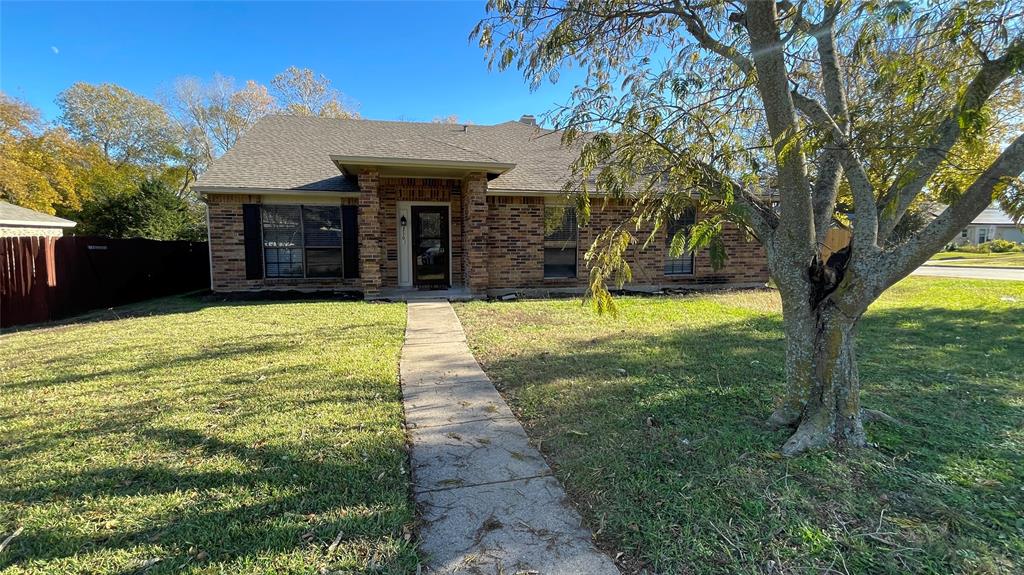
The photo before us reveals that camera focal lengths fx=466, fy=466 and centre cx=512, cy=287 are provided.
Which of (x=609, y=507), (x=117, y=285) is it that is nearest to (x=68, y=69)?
(x=117, y=285)

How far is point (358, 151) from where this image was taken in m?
9.45

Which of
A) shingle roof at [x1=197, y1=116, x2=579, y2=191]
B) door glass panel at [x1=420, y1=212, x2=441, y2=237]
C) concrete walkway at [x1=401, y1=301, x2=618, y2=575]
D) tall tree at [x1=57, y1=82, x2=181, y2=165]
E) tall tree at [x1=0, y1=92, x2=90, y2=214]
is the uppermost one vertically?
tall tree at [x1=57, y1=82, x2=181, y2=165]

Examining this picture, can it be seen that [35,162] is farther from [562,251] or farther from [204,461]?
[204,461]

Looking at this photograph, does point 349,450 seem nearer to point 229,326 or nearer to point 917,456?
point 917,456

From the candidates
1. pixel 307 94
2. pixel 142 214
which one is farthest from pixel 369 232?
pixel 307 94

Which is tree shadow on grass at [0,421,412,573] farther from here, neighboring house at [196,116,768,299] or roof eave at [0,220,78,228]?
roof eave at [0,220,78,228]

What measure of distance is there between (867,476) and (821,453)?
250 mm

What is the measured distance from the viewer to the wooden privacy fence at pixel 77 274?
7.79m

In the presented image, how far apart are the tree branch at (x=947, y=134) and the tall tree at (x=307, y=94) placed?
92.0ft

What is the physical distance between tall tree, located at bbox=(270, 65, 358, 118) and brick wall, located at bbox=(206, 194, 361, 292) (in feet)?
60.6

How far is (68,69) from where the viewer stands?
24.9m

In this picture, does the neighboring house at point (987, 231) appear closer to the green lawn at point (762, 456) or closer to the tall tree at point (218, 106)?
the green lawn at point (762, 456)

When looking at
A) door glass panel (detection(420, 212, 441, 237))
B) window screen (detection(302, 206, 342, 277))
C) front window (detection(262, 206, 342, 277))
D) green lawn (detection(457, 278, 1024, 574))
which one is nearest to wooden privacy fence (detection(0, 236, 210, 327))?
front window (detection(262, 206, 342, 277))

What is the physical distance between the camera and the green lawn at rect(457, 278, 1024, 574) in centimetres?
211
